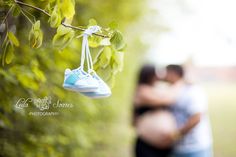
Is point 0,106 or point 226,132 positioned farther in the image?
point 226,132

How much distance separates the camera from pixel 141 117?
2.45 m

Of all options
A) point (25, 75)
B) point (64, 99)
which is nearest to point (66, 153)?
point (64, 99)

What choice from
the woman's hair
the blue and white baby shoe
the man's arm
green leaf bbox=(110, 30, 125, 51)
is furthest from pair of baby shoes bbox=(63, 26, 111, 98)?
the man's arm

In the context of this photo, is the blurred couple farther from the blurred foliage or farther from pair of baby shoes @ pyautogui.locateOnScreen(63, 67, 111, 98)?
pair of baby shoes @ pyautogui.locateOnScreen(63, 67, 111, 98)

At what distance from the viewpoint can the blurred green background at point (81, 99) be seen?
2.08m

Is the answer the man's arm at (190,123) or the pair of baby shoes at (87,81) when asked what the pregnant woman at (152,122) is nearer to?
the man's arm at (190,123)

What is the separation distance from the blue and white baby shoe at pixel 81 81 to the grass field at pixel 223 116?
2.48ft

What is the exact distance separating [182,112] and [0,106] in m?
0.89

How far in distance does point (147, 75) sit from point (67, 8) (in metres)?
0.80

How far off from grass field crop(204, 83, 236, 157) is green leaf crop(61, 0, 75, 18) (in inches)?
37.6

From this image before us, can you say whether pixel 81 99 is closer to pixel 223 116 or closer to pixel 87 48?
pixel 87 48

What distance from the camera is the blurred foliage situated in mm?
1795

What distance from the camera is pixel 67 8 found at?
170cm

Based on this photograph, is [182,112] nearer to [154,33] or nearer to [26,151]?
[154,33]
